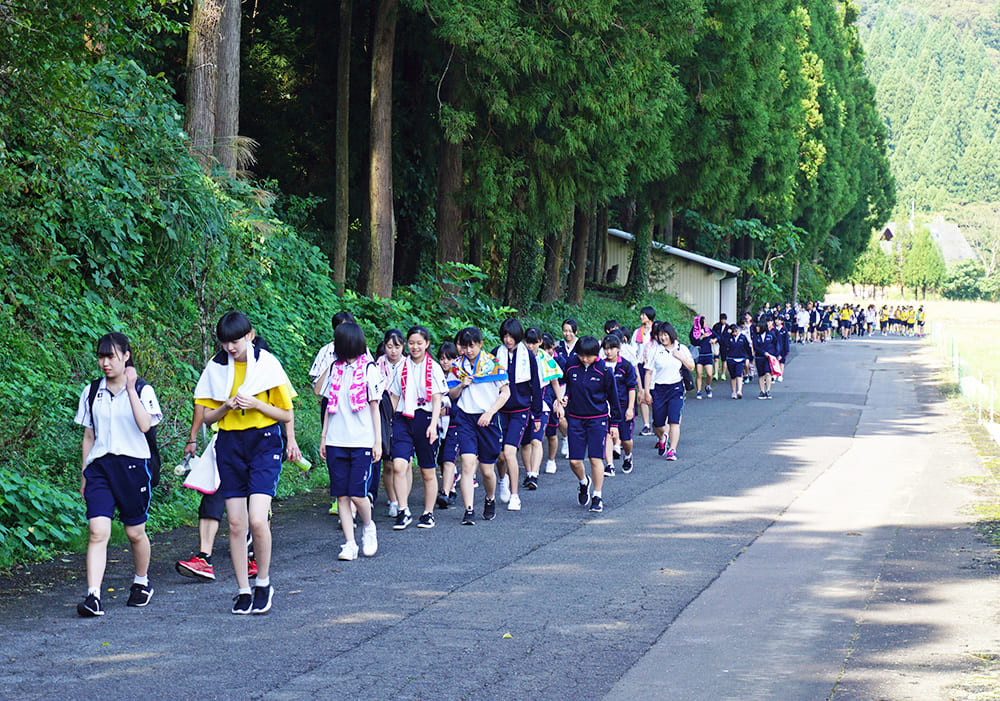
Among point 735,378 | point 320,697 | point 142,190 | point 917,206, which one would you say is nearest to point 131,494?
point 320,697

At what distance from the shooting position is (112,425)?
7148mm

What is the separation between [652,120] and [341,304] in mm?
7530

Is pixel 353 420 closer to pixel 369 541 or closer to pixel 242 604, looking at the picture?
pixel 369 541

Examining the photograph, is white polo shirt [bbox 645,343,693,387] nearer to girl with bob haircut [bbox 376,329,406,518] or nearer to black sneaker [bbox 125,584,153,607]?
girl with bob haircut [bbox 376,329,406,518]

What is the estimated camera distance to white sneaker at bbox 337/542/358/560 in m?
8.73

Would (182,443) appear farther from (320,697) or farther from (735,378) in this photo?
(735,378)

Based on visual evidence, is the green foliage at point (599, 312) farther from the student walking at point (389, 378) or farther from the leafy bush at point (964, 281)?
the leafy bush at point (964, 281)

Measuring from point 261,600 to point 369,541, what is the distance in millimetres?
1859

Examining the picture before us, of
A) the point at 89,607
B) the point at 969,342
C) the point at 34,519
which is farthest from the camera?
the point at 969,342

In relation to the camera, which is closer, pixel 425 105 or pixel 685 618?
pixel 685 618

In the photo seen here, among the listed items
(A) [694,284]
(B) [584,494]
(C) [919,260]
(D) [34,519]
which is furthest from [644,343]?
(C) [919,260]

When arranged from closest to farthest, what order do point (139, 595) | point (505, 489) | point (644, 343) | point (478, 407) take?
1. point (139, 595)
2. point (478, 407)
3. point (505, 489)
4. point (644, 343)

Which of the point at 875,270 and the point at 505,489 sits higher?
the point at 875,270

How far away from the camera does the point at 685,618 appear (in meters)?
7.10
